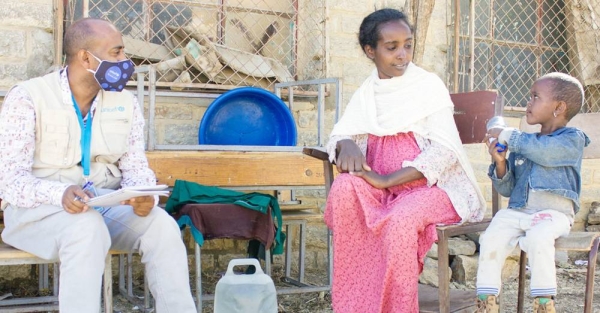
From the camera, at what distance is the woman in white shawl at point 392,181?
303 centimetres

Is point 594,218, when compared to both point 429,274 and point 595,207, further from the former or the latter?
point 429,274

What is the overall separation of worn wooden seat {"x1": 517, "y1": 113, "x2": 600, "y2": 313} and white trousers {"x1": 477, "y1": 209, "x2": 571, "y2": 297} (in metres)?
0.06

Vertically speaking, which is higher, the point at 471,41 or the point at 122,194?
the point at 471,41

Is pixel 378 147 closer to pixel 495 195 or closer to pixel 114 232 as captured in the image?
pixel 495 195

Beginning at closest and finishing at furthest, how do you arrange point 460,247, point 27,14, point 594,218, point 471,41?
point 27,14, point 460,247, point 471,41, point 594,218

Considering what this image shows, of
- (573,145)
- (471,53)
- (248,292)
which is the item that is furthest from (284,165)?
(471,53)

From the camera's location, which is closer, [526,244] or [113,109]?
[526,244]

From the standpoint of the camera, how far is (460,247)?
16.9 ft

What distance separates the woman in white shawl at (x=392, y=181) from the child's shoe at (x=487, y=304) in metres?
0.26

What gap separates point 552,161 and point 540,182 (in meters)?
0.11

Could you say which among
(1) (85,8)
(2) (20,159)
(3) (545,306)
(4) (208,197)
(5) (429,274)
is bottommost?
(5) (429,274)

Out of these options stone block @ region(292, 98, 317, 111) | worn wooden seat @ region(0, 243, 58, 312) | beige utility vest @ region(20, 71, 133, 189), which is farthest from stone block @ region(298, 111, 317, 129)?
beige utility vest @ region(20, 71, 133, 189)

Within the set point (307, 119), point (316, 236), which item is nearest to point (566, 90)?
point (307, 119)

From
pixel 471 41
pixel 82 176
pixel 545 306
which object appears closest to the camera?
pixel 545 306
